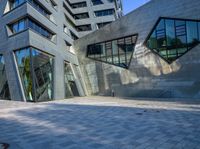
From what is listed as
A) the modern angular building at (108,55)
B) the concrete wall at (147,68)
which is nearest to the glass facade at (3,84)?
the modern angular building at (108,55)

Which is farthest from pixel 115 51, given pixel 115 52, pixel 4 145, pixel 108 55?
pixel 4 145

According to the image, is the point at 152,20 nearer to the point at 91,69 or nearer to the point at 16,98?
the point at 91,69

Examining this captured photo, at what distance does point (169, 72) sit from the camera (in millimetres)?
24312

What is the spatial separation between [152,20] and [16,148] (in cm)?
2315

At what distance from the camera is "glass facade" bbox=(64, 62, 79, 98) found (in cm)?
2798

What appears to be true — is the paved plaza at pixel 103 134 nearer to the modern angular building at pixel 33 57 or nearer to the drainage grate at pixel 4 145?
the drainage grate at pixel 4 145

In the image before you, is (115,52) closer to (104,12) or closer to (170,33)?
(170,33)

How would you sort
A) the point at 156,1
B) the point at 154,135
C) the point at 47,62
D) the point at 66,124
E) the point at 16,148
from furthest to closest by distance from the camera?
the point at 156,1 < the point at 47,62 < the point at 66,124 < the point at 154,135 < the point at 16,148

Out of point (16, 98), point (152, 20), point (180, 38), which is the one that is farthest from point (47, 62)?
point (180, 38)

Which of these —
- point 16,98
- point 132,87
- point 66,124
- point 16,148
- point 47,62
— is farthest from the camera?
point 132,87

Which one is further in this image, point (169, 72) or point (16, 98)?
point (169, 72)

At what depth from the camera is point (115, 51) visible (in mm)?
29891

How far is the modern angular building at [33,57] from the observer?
809 inches

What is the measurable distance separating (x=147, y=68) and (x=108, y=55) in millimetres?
6603
